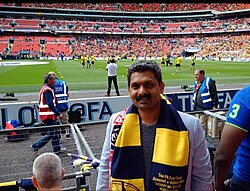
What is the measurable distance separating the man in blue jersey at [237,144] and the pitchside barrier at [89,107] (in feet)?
17.7

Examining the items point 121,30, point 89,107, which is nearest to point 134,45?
point 121,30

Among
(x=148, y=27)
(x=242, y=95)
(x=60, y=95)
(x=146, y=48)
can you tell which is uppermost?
(x=148, y=27)

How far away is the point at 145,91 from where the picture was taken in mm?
1783

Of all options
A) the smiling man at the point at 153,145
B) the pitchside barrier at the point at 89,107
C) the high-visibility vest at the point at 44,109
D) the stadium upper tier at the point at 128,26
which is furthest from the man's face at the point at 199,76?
the stadium upper tier at the point at 128,26

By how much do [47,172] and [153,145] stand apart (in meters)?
0.70

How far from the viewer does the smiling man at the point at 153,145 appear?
165 cm

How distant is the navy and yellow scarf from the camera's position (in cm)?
163

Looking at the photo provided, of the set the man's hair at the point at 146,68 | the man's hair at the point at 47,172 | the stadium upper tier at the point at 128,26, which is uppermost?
the stadium upper tier at the point at 128,26

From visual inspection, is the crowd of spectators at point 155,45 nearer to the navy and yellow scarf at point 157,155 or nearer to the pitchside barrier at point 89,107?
the pitchside barrier at point 89,107

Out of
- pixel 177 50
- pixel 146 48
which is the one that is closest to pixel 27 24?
pixel 146 48

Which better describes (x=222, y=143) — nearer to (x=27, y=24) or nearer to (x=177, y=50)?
(x=177, y=50)

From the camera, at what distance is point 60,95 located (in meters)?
6.71

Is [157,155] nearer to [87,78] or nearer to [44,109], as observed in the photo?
[44,109]

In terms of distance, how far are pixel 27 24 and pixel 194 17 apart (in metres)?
44.3
